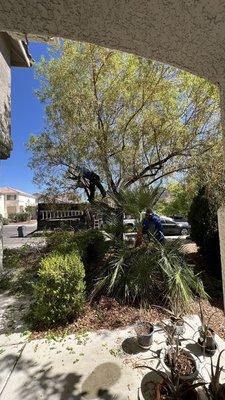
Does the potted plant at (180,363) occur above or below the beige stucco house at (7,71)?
below

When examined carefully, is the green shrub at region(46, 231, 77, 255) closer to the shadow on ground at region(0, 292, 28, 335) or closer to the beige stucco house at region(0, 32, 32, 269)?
the shadow on ground at region(0, 292, 28, 335)

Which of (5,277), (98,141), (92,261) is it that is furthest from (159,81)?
(5,277)

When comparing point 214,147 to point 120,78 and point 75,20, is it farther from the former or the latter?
point 75,20

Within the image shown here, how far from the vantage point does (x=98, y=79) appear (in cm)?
979

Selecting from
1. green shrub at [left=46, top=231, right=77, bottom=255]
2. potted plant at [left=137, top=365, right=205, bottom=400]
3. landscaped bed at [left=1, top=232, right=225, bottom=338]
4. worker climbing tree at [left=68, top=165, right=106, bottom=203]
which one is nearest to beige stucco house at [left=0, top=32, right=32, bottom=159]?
worker climbing tree at [left=68, top=165, right=106, bottom=203]

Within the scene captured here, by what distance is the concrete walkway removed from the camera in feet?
10.5

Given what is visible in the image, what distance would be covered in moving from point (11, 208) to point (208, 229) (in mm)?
65919

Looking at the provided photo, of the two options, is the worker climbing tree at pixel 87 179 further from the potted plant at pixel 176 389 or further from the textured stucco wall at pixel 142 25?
the textured stucco wall at pixel 142 25

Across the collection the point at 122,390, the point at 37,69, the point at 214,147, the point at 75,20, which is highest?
the point at 37,69

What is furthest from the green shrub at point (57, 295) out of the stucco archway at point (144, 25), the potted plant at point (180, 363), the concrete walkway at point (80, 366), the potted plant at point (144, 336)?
the stucco archway at point (144, 25)

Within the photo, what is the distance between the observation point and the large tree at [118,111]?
9555 millimetres

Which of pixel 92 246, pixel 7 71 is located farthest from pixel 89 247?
pixel 7 71

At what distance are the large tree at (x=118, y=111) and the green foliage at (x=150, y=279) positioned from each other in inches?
138

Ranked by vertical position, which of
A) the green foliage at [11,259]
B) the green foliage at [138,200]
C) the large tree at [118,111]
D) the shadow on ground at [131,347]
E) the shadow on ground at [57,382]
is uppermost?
the large tree at [118,111]
